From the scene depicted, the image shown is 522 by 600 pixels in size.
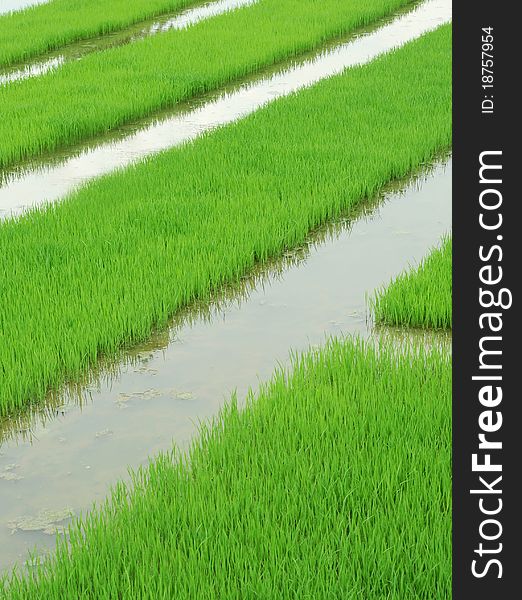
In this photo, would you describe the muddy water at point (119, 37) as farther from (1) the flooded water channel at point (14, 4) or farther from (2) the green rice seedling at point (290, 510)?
(2) the green rice seedling at point (290, 510)

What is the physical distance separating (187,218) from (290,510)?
2915mm

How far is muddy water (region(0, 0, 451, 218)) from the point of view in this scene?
6.44 meters

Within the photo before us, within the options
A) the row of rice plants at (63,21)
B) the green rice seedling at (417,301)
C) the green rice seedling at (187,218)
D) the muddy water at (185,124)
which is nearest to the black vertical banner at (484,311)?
the green rice seedling at (187,218)

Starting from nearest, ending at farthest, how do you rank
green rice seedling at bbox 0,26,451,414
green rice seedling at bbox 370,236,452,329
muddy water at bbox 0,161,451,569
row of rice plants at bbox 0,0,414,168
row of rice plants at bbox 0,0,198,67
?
muddy water at bbox 0,161,451,569, green rice seedling at bbox 0,26,451,414, green rice seedling at bbox 370,236,452,329, row of rice plants at bbox 0,0,414,168, row of rice plants at bbox 0,0,198,67

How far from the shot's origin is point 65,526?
Answer: 270cm

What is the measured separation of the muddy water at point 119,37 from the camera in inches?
398

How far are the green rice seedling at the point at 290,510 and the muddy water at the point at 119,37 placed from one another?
7.02m

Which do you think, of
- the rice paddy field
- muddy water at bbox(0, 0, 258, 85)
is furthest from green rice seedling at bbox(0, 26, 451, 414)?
muddy water at bbox(0, 0, 258, 85)

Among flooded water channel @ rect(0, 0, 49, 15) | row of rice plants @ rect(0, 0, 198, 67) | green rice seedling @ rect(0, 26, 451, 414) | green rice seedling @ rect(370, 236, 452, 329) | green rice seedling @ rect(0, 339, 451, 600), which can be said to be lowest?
green rice seedling @ rect(0, 339, 451, 600)

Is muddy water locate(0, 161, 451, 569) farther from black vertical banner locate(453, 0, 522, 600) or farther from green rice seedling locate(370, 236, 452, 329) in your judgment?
black vertical banner locate(453, 0, 522, 600)

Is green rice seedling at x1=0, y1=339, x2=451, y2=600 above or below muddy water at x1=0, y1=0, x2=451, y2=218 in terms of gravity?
below

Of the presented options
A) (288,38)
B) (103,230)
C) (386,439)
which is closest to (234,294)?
(103,230)

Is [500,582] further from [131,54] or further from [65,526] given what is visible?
[131,54]

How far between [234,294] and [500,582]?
323 cm
